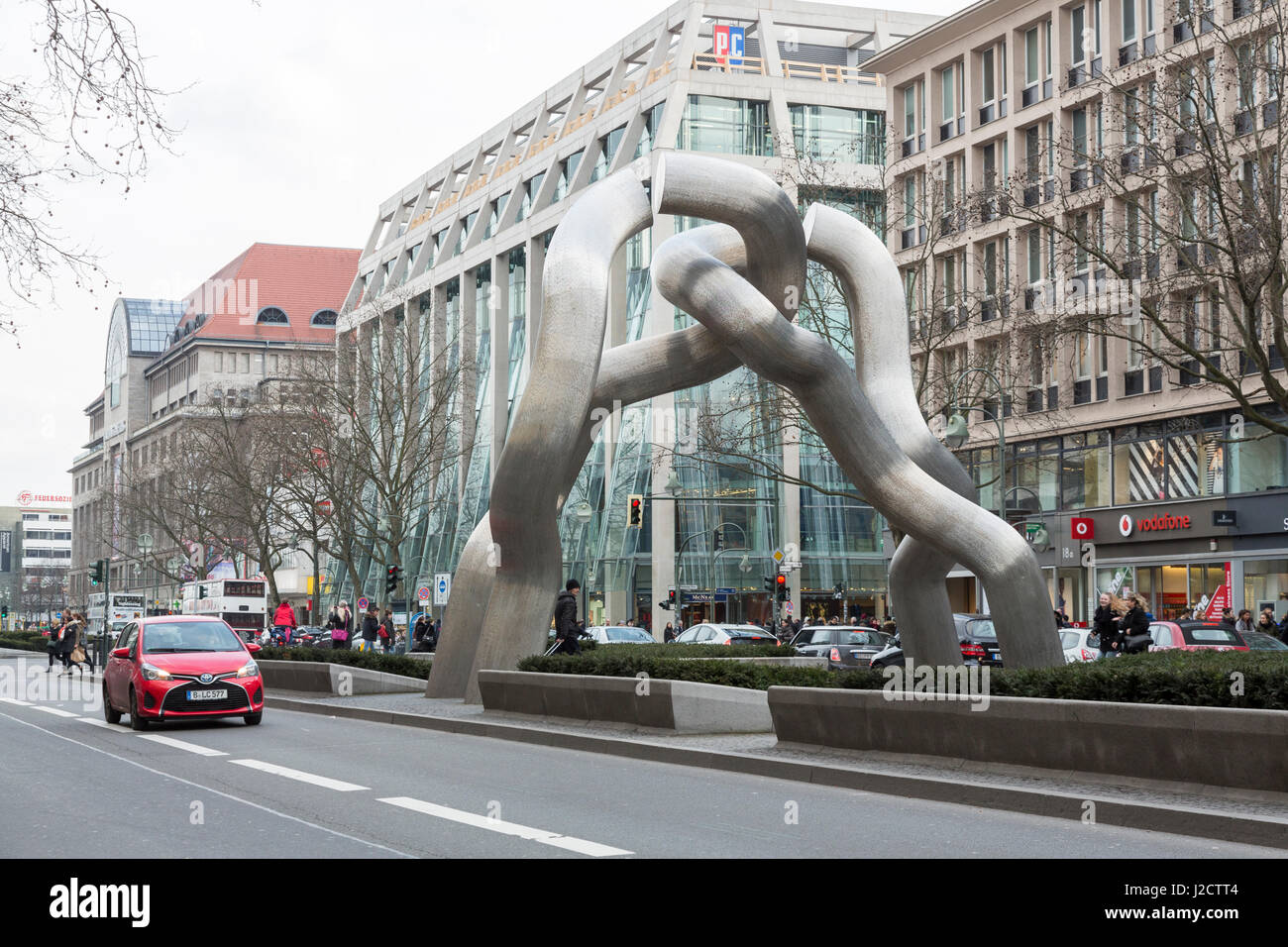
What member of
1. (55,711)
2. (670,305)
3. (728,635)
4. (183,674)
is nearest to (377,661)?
(55,711)

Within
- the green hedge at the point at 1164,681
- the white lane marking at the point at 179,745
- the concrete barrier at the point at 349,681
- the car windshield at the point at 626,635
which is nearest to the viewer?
the green hedge at the point at 1164,681

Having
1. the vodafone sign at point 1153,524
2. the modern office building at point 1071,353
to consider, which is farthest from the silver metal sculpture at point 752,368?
the vodafone sign at point 1153,524

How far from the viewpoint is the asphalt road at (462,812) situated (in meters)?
10.3

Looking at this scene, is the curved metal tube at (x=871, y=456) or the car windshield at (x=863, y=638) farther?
the car windshield at (x=863, y=638)

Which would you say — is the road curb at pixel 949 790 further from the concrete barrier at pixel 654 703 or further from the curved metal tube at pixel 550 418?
the curved metal tube at pixel 550 418

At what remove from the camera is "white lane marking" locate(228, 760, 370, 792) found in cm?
1404

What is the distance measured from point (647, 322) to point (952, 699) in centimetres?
5595

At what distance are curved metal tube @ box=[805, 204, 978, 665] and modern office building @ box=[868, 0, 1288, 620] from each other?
15.7 m

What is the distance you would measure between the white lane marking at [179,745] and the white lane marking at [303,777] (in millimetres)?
1239

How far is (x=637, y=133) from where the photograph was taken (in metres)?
71.8

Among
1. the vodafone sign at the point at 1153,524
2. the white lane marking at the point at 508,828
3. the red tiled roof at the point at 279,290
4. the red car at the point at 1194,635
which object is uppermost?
the red tiled roof at the point at 279,290

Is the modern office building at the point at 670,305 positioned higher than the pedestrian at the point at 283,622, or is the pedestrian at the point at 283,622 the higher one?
the modern office building at the point at 670,305
